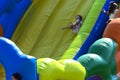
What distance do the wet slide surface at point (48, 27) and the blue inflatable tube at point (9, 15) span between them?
0.06 m

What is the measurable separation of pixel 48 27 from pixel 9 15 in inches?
16.5

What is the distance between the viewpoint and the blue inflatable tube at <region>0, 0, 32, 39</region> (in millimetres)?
4246

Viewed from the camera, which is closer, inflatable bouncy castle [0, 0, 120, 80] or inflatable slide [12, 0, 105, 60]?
inflatable bouncy castle [0, 0, 120, 80]

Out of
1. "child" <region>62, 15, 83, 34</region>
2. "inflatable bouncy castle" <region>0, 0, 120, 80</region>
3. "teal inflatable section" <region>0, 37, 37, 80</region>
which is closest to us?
"teal inflatable section" <region>0, 37, 37, 80</region>

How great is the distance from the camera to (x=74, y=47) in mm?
3682

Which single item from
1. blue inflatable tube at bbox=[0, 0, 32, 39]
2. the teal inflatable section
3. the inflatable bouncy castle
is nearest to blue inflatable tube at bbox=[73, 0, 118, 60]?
the inflatable bouncy castle

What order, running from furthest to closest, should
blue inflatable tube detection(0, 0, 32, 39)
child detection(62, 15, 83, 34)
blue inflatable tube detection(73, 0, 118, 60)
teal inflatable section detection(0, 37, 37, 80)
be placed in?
blue inflatable tube detection(0, 0, 32, 39), child detection(62, 15, 83, 34), blue inflatable tube detection(73, 0, 118, 60), teal inflatable section detection(0, 37, 37, 80)

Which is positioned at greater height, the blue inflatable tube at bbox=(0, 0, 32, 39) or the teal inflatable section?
the teal inflatable section

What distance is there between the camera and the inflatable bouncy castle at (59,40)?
101 inches

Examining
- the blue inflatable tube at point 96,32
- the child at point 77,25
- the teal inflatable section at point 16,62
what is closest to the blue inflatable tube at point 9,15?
the child at point 77,25

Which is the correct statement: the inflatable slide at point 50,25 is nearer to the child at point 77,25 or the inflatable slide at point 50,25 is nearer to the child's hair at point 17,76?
the child at point 77,25

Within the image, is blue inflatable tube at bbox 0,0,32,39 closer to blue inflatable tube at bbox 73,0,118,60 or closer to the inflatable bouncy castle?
the inflatable bouncy castle

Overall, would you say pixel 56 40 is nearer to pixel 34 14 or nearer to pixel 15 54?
pixel 34 14

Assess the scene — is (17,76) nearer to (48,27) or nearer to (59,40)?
(59,40)
